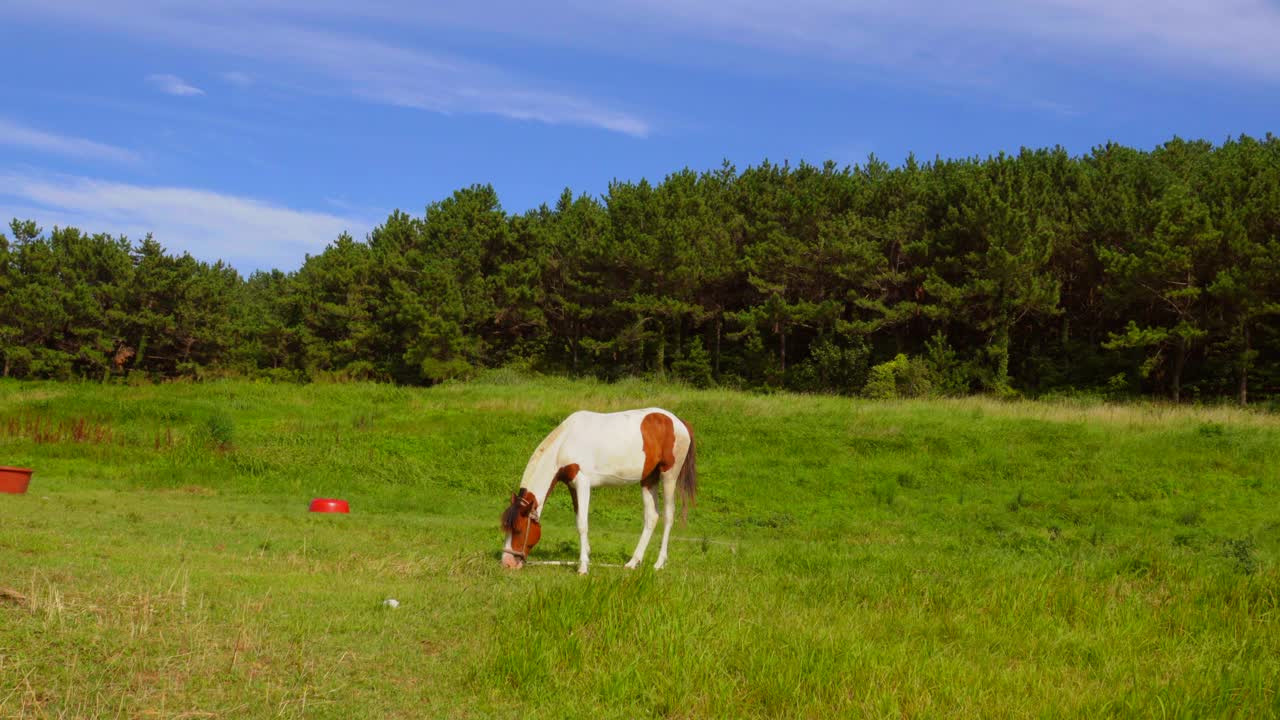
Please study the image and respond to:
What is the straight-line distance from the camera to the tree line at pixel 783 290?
4328cm

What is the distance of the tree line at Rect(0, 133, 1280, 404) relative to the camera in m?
43.3

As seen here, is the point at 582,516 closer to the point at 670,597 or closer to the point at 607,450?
the point at 607,450

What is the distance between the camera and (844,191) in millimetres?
57406

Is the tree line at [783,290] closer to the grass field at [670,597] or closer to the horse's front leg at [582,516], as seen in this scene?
the grass field at [670,597]

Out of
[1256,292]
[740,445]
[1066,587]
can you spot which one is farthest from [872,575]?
[1256,292]

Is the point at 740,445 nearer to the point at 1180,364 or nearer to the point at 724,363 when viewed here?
the point at 1180,364

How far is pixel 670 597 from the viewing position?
7.65 meters

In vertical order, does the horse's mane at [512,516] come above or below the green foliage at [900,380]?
below

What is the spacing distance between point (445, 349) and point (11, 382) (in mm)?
22704

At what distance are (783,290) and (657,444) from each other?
43.2m

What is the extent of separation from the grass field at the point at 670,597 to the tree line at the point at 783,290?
23.1 meters

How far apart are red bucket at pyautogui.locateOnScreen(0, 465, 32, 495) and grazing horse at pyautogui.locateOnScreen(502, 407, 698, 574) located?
1177 centimetres

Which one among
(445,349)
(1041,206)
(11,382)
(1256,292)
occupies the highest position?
(1041,206)

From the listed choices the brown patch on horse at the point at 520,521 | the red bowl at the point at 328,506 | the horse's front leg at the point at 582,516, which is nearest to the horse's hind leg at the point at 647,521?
the horse's front leg at the point at 582,516
